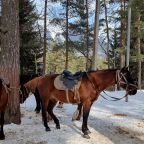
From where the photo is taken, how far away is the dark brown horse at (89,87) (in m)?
9.95

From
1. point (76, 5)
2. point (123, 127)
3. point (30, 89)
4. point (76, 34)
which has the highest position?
point (76, 5)

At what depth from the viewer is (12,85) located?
35.0 feet

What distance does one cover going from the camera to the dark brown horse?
32.7 feet

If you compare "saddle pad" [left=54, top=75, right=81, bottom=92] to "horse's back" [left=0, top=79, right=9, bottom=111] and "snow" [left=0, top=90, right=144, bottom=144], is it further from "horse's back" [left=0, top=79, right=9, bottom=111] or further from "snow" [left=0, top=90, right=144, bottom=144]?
"horse's back" [left=0, top=79, right=9, bottom=111]

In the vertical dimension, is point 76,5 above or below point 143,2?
above

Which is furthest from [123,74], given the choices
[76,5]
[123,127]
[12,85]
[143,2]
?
[76,5]

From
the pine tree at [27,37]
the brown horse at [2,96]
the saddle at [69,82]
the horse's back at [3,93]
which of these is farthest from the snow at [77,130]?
the pine tree at [27,37]

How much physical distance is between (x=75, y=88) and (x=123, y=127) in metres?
2.48

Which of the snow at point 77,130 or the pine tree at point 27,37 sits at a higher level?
the pine tree at point 27,37

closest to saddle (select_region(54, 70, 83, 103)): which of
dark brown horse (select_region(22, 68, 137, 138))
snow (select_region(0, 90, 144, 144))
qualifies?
dark brown horse (select_region(22, 68, 137, 138))

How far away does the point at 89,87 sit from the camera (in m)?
10.0

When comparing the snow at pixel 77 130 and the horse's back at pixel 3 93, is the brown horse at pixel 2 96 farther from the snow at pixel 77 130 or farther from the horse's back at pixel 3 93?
the snow at pixel 77 130

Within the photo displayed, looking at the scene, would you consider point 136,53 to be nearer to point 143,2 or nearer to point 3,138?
point 143,2

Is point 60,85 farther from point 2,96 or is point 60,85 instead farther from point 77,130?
point 2,96
